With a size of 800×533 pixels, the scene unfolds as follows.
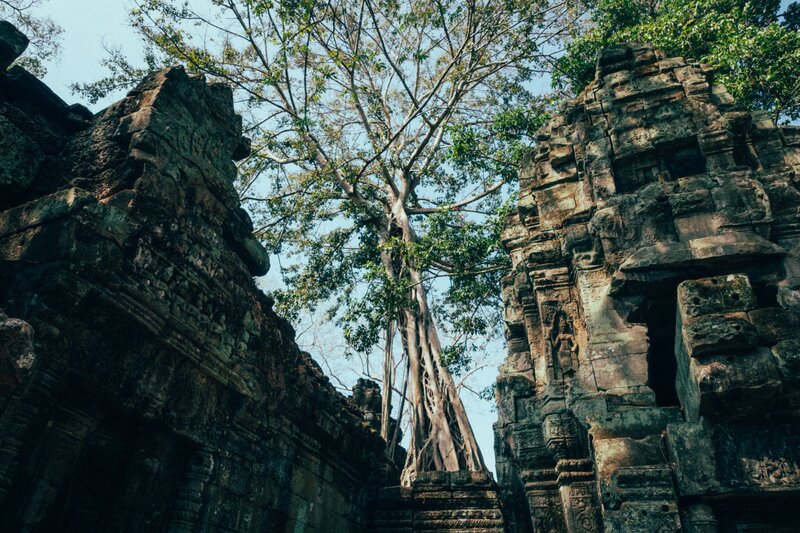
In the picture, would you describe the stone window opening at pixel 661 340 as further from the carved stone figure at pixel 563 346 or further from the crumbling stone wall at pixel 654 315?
the carved stone figure at pixel 563 346

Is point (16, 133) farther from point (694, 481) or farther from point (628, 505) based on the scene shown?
point (694, 481)

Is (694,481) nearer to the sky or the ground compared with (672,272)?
nearer to the ground

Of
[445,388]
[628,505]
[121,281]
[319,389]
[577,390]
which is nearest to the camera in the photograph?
[121,281]

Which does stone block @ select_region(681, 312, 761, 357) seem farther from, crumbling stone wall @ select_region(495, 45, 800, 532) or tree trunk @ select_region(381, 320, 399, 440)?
tree trunk @ select_region(381, 320, 399, 440)

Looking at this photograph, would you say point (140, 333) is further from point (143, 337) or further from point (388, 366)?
point (388, 366)

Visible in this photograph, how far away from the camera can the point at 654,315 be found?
15.8 feet

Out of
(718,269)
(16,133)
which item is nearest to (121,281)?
(16,133)

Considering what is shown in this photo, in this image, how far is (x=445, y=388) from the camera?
34.3 ft

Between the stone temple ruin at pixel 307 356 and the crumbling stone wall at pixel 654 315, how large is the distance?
19 millimetres

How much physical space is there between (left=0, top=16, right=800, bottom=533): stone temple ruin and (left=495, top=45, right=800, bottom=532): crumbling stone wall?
0.02 metres

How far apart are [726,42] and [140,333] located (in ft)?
35.5

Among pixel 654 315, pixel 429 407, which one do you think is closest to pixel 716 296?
pixel 654 315

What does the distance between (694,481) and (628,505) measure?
0.45m

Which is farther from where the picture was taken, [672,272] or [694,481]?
[672,272]
